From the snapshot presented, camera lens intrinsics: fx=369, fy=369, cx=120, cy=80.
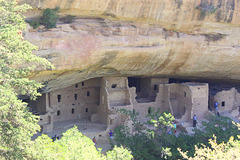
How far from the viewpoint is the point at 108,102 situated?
59.7ft

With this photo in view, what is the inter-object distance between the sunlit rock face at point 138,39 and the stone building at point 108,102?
103cm

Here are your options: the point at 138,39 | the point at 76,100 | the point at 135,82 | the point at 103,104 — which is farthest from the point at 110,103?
the point at 138,39

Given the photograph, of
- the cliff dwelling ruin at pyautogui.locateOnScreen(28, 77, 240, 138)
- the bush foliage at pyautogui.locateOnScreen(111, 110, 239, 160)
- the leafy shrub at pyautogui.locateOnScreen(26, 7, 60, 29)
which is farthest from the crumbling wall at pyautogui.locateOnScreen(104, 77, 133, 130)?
the leafy shrub at pyautogui.locateOnScreen(26, 7, 60, 29)

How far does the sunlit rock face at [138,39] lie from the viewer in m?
14.0

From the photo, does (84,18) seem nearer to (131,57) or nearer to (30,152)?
(131,57)

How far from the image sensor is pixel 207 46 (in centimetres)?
1806

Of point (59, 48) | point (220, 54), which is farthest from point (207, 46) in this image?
point (59, 48)

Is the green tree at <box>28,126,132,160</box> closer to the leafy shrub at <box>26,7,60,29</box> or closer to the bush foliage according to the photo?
the leafy shrub at <box>26,7,60,29</box>

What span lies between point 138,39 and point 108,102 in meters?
3.90

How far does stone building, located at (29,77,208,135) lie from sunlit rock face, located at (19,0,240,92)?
103 centimetres

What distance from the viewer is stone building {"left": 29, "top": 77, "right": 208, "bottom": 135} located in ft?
58.8

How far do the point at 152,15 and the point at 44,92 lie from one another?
5.98 metres

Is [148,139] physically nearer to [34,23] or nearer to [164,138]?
[164,138]

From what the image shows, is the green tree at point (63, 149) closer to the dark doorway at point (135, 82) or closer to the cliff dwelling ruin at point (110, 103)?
the cliff dwelling ruin at point (110, 103)
